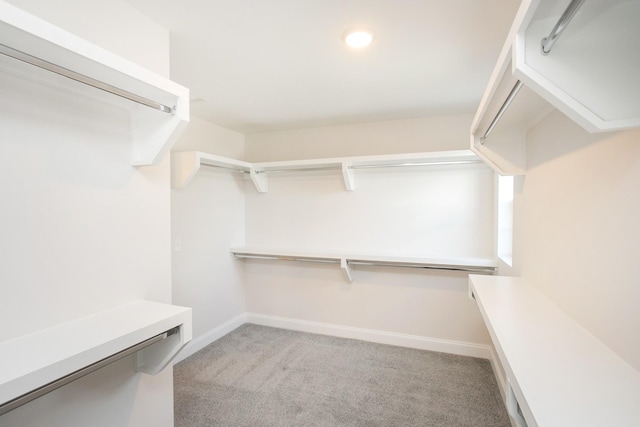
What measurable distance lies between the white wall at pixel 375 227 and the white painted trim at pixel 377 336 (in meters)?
0.05

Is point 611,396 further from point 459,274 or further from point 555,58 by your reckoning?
point 459,274

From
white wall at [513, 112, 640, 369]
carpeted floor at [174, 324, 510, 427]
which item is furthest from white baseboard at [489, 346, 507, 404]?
white wall at [513, 112, 640, 369]

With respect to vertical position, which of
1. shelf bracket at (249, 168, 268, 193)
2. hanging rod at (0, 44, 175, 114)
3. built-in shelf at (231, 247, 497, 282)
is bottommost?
built-in shelf at (231, 247, 497, 282)

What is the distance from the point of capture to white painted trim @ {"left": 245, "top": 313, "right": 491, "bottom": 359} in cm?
284

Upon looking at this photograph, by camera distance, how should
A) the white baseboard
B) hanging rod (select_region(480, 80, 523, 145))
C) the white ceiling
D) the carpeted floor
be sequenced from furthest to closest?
the white baseboard → the carpeted floor → the white ceiling → hanging rod (select_region(480, 80, 523, 145))

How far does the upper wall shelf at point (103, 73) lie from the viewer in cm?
87

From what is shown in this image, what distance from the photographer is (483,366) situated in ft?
8.64

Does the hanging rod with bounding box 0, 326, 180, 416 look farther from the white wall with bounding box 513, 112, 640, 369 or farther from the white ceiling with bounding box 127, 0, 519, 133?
the white wall with bounding box 513, 112, 640, 369

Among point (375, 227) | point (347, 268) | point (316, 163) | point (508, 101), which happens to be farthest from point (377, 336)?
point (508, 101)

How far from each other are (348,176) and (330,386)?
1.82 metres

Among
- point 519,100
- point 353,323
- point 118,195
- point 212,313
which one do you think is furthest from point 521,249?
point 212,313

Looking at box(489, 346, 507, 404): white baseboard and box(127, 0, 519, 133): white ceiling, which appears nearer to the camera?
box(127, 0, 519, 133): white ceiling

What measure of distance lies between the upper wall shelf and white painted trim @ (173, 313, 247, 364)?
2.02 metres

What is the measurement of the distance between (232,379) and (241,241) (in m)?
1.56
